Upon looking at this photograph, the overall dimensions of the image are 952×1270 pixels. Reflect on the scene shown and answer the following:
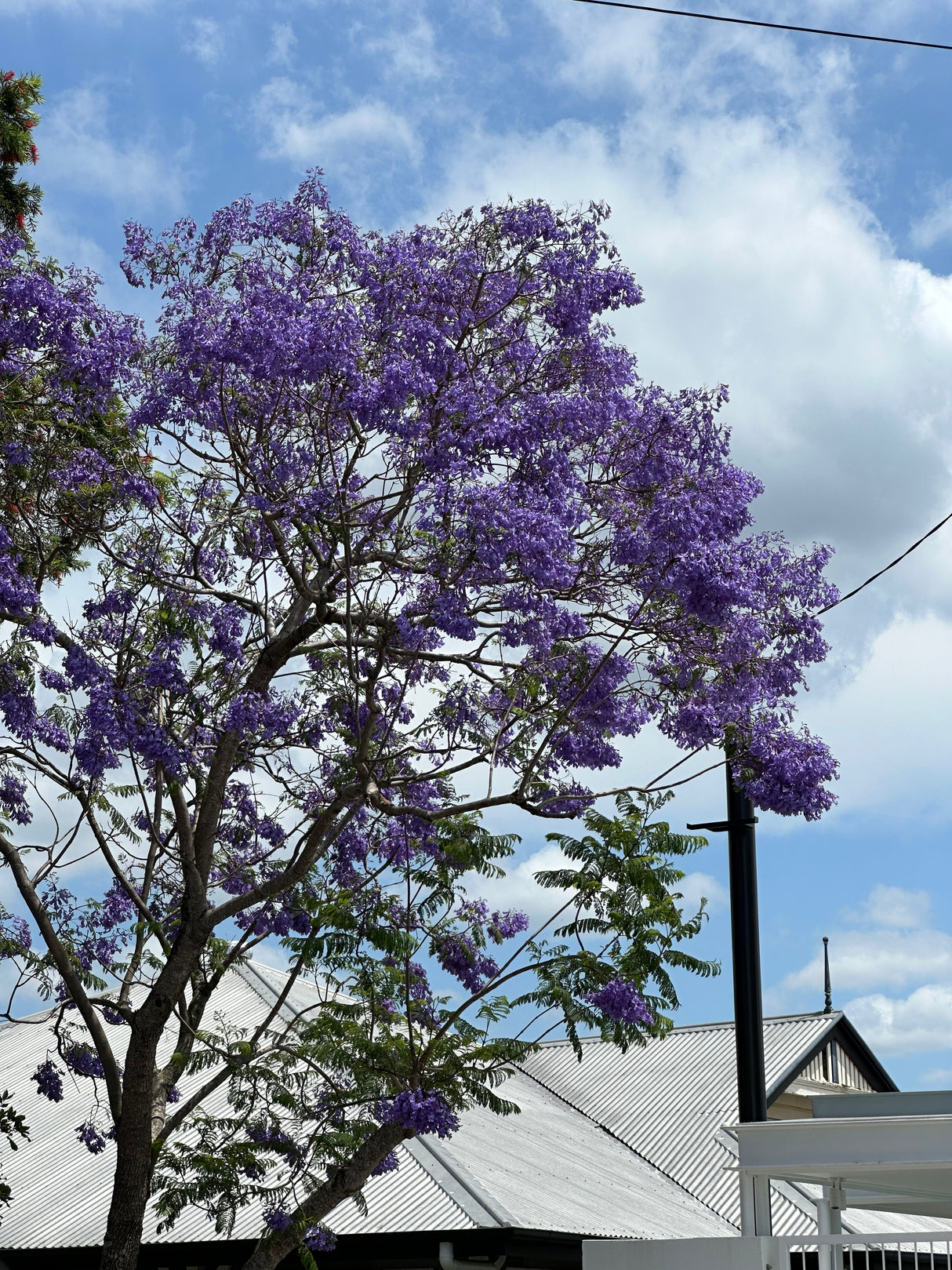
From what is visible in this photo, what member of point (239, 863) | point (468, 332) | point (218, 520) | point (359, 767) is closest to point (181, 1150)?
point (239, 863)

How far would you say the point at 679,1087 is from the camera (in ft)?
71.9

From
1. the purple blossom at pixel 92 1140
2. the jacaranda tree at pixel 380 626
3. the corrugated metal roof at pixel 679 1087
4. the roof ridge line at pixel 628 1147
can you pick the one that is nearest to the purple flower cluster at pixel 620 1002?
the jacaranda tree at pixel 380 626

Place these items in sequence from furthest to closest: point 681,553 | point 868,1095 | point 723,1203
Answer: point 723,1203, point 681,553, point 868,1095

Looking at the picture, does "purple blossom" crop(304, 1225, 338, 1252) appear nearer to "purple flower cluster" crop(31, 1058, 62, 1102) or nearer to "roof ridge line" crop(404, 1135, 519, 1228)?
"roof ridge line" crop(404, 1135, 519, 1228)

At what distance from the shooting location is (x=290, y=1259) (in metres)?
14.3

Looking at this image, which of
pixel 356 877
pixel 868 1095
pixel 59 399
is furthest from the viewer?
pixel 356 877

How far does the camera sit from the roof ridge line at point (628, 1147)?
18078 mm

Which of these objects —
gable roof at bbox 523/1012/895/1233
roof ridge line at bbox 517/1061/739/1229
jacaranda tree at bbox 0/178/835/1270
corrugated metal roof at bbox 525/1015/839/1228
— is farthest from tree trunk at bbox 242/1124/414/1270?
corrugated metal roof at bbox 525/1015/839/1228

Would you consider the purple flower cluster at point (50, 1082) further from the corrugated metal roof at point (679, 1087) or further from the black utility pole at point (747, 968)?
→ the corrugated metal roof at point (679, 1087)

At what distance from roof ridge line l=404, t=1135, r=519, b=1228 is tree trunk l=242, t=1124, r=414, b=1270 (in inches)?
91.3

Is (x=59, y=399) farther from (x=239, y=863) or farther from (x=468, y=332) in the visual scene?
(x=239, y=863)

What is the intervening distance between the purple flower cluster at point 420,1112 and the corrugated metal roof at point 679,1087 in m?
8.71

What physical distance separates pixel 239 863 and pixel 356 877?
1.07 meters

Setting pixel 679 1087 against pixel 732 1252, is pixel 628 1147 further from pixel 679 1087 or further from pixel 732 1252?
pixel 732 1252
